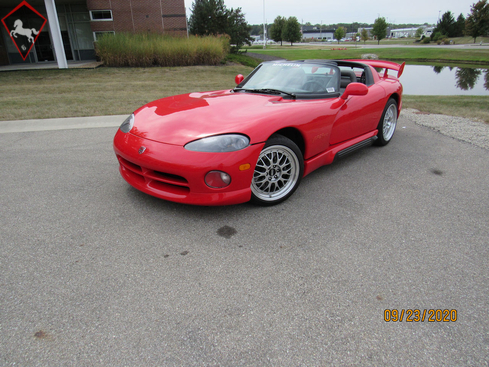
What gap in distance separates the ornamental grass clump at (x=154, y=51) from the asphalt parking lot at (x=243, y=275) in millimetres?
12427

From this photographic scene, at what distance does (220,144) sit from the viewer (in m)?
2.45

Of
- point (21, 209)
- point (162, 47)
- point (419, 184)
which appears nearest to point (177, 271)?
point (21, 209)

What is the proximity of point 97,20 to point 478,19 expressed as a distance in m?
49.6

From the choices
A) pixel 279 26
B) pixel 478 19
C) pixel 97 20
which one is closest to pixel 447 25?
pixel 478 19

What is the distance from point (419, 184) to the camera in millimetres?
3379

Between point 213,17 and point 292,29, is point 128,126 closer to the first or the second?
point 213,17

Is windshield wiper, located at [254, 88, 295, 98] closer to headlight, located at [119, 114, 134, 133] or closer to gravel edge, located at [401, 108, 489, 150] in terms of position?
headlight, located at [119, 114, 134, 133]

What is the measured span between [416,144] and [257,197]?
10.7ft

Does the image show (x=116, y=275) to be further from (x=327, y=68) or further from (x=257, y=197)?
→ (x=327, y=68)

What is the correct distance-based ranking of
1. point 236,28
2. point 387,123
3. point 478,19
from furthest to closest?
1. point 478,19
2. point 236,28
3. point 387,123

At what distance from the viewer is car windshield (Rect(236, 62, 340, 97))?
3.45 metres

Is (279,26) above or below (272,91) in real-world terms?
above
